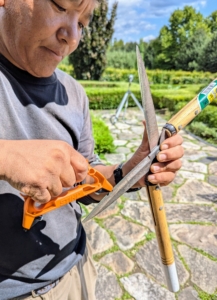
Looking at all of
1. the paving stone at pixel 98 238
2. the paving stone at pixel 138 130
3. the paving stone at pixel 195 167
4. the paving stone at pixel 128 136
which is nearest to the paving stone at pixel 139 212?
the paving stone at pixel 98 238

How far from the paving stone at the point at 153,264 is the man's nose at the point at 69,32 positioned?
2574mm

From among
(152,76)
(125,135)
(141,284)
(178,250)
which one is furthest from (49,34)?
(152,76)

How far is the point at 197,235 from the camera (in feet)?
11.7

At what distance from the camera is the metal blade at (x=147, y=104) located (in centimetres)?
96

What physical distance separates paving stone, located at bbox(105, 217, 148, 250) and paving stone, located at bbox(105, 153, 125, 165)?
2.31 m

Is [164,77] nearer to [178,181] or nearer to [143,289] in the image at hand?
[178,181]

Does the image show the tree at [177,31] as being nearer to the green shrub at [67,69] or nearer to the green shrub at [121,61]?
the green shrub at [121,61]

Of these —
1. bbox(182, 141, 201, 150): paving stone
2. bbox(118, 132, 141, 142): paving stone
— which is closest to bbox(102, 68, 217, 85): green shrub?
bbox(118, 132, 141, 142): paving stone

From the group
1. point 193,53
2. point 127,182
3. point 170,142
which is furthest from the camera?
point 193,53

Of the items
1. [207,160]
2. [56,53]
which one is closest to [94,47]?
[207,160]

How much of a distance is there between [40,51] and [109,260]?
8.94 ft

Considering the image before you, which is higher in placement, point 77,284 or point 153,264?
point 77,284

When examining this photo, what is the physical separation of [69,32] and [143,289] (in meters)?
2.58

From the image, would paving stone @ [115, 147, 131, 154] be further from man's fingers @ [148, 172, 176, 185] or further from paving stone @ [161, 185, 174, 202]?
man's fingers @ [148, 172, 176, 185]
